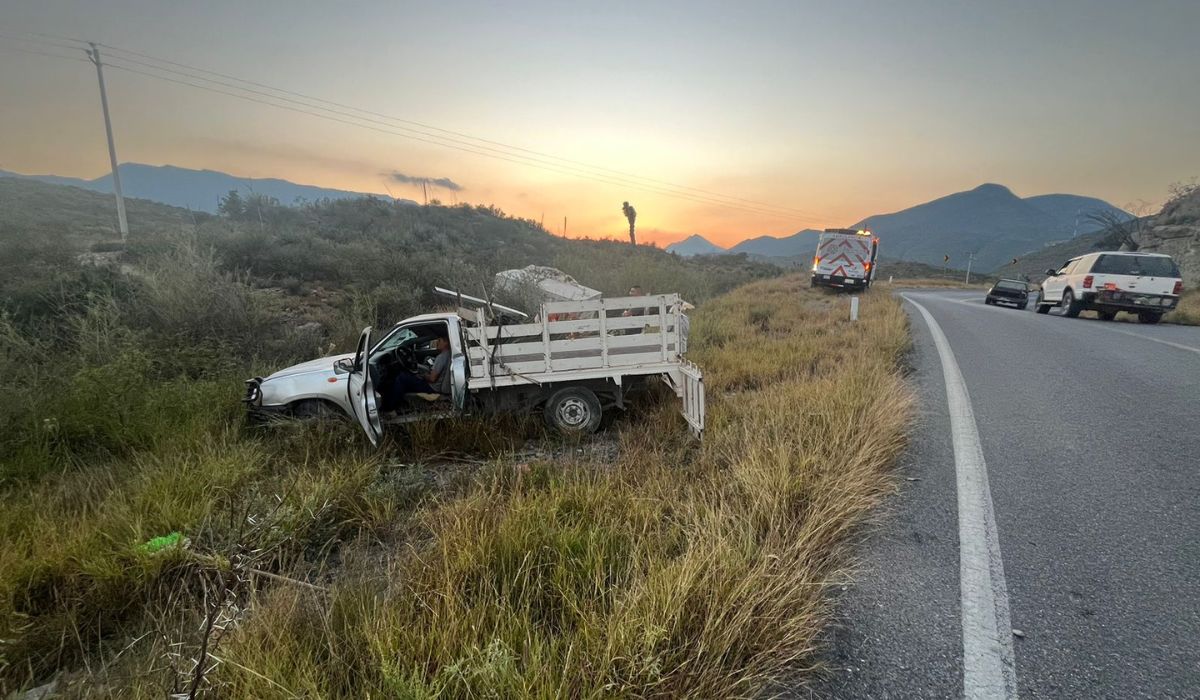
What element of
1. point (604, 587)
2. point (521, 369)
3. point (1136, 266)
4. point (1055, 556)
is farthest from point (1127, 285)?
point (604, 587)

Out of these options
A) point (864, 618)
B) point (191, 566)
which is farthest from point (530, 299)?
point (864, 618)

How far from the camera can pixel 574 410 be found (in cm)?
577

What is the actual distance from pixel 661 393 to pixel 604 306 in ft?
5.29

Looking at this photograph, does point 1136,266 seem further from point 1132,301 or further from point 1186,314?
point 1186,314

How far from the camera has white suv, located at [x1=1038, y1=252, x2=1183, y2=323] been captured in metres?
11.3

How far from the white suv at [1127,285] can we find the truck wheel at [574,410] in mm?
14542

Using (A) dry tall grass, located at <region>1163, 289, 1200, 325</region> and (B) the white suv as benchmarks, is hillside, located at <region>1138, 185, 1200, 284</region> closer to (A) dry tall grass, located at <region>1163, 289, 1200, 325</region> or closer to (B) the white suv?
(A) dry tall grass, located at <region>1163, 289, 1200, 325</region>

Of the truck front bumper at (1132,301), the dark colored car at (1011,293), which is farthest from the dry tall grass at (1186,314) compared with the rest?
the dark colored car at (1011,293)

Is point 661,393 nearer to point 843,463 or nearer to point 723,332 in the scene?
point 843,463

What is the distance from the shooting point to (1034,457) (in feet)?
11.9

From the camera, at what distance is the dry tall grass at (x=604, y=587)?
175 cm

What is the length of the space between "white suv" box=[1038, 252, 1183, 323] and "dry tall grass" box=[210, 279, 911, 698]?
517 inches

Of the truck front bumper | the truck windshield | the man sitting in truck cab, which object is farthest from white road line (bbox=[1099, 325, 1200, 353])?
the man sitting in truck cab

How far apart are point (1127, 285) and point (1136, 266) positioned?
2.38 ft
